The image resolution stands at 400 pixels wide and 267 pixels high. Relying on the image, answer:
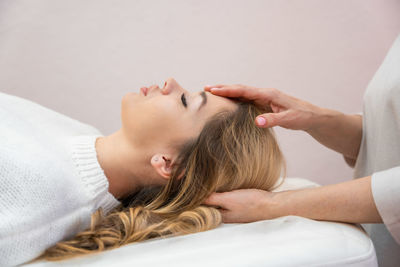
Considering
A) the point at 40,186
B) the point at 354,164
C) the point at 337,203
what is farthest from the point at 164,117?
the point at 354,164

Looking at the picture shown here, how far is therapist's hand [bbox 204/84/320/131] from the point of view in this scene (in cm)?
117

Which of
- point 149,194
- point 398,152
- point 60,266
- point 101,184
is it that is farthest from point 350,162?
point 60,266

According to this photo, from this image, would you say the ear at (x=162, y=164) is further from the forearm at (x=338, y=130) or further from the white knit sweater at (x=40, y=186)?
the forearm at (x=338, y=130)

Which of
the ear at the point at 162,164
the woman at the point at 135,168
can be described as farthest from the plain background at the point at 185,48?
the ear at the point at 162,164

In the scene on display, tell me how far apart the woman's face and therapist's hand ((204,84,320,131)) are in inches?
→ 3.3

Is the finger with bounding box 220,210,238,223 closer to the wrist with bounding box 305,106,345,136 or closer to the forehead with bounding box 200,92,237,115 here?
the forehead with bounding box 200,92,237,115

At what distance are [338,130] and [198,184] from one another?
623mm

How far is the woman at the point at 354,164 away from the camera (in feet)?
2.92

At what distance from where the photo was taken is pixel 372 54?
2.09 meters

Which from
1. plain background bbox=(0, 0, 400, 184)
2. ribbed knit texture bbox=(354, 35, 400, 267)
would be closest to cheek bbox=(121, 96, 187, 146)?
ribbed knit texture bbox=(354, 35, 400, 267)

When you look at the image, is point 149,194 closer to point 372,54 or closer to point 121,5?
point 121,5

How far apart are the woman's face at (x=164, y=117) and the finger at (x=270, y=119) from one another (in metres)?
0.14

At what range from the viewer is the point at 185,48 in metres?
1.99

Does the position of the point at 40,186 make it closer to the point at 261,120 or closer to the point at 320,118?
the point at 261,120
